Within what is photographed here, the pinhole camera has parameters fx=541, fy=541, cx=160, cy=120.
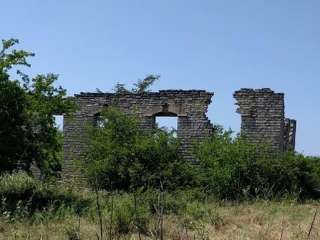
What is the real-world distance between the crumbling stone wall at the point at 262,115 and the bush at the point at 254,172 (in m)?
0.98

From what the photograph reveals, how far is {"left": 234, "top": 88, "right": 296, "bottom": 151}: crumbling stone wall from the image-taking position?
56.6ft

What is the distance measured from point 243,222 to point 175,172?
614 centimetres

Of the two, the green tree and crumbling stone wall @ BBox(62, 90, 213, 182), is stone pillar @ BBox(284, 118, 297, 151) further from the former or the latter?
the green tree

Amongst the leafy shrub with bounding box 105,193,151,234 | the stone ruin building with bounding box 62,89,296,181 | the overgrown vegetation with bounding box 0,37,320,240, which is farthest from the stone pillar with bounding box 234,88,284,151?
the leafy shrub with bounding box 105,193,151,234

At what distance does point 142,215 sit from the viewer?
9.25m

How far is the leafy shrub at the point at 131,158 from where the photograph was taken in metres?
16.3

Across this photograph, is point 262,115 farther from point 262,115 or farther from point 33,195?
point 33,195

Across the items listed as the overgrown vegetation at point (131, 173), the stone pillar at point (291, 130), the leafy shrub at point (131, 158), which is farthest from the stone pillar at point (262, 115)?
the stone pillar at point (291, 130)

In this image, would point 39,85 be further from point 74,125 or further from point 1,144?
point 74,125

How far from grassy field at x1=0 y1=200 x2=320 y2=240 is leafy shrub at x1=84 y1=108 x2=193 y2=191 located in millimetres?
3637

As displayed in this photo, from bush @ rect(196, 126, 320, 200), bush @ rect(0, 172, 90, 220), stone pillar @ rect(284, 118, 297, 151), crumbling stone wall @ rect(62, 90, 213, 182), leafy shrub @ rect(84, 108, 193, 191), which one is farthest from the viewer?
stone pillar @ rect(284, 118, 297, 151)

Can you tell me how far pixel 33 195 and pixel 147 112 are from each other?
658 cm

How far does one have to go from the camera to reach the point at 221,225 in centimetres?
1006

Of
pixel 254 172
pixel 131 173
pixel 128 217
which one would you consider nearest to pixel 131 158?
pixel 131 173
